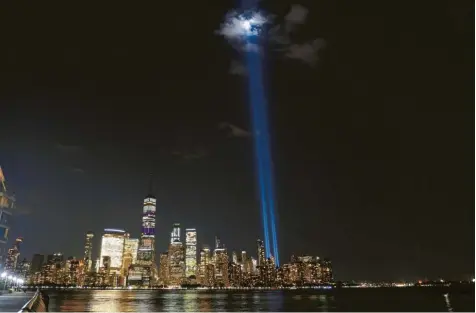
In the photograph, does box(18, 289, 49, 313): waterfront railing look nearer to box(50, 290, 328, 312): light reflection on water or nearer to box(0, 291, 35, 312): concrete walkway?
box(0, 291, 35, 312): concrete walkway

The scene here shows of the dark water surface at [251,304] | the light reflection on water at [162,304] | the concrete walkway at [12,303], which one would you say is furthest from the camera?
the dark water surface at [251,304]

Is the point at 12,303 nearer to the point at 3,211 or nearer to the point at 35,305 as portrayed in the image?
the point at 35,305

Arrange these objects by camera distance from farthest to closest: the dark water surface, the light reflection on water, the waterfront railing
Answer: the dark water surface < the light reflection on water < the waterfront railing

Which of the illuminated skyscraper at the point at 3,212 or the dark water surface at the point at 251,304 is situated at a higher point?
the illuminated skyscraper at the point at 3,212

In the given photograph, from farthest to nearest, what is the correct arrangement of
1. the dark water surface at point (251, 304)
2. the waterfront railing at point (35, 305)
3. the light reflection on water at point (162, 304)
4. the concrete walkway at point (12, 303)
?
the dark water surface at point (251, 304)
the light reflection on water at point (162, 304)
the concrete walkway at point (12, 303)
the waterfront railing at point (35, 305)

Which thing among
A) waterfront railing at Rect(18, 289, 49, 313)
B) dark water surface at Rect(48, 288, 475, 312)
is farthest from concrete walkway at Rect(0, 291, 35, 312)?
dark water surface at Rect(48, 288, 475, 312)

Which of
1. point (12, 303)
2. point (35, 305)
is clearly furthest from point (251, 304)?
point (35, 305)

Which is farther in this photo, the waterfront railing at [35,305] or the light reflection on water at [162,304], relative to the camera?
the light reflection on water at [162,304]

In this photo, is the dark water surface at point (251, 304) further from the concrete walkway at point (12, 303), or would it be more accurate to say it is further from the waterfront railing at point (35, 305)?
the waterfront railing at point (35, 305)

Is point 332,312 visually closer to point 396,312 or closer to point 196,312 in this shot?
point 396,312

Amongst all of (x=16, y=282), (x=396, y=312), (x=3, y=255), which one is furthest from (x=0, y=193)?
(x=396, y=312)

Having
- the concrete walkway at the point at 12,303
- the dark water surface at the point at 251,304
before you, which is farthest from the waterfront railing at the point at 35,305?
the dark water surface at the point at 251,304
